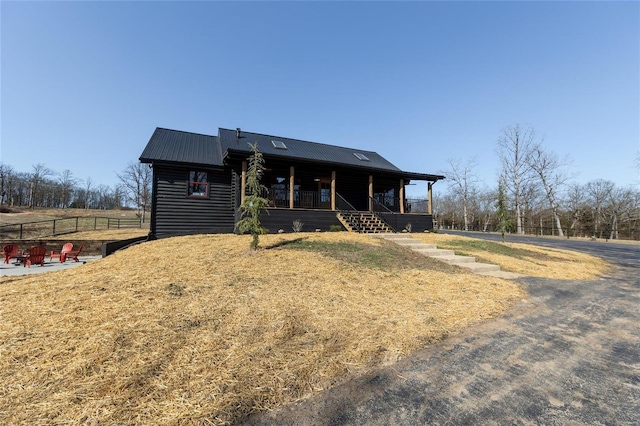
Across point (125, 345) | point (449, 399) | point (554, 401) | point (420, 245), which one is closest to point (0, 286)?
point (125, 345)

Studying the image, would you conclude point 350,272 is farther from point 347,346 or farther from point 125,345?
point 125,345

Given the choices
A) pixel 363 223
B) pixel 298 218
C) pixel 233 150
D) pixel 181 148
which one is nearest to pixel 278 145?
pixel 181 148

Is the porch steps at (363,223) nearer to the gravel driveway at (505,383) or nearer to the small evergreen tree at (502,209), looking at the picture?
the small evergreen tree at (502,209)

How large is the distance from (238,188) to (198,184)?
2591 millimetres

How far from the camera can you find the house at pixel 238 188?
41.9 feet

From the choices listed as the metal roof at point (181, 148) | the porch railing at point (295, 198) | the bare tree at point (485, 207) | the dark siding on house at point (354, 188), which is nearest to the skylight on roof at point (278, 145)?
the metal roof at point (181, 148)

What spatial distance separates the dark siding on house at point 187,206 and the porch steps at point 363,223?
6.21 m

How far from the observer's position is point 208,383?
237cm

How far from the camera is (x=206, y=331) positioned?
3340mm

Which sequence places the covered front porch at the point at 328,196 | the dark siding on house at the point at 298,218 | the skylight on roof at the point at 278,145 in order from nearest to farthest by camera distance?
the dark siding on house at the point at 298,218 < the covered front porch at the point at 328,196 < the skylight on roof at the point at 278,145

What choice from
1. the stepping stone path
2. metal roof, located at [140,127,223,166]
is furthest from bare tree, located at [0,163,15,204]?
the stepping stone path

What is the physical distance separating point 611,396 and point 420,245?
8.30 metres

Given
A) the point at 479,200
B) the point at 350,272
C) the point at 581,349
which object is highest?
the point at 479,200

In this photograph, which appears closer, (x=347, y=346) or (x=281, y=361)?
(x=281, y=361)
